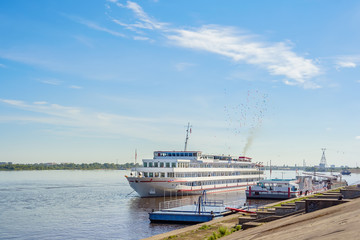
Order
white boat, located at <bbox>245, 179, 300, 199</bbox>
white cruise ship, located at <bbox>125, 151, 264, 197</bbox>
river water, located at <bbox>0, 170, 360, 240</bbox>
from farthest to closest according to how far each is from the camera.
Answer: white cruise ship, located at <bbox>125, 151, 264, 197</bbox> → white boat, located at <bbox>245, 179, 300, 199</bbox> → river water, located at <bbox>0, 170, 360, 240</bbox>

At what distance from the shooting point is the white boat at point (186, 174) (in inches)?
2473

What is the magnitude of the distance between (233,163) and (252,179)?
34.6 ft

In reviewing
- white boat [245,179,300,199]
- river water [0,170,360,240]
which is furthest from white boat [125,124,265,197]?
white boat [245,179,300,199]

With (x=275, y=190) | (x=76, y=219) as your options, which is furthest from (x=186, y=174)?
(x=76, y=219)

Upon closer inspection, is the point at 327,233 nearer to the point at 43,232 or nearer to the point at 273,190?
the point at 43,232

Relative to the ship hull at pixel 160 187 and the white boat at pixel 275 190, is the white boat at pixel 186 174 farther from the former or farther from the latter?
the white boat at pixel 275 190

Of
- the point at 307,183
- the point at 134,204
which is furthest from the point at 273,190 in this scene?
the point at 134,204

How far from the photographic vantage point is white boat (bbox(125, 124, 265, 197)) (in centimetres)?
6281

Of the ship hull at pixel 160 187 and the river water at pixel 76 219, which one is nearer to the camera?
the river water at pixel 76 219

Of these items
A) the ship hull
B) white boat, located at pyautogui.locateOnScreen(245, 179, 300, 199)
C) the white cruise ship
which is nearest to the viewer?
the ship hull

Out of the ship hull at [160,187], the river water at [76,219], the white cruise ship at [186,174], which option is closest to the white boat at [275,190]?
the white cruise ship at [186,174]

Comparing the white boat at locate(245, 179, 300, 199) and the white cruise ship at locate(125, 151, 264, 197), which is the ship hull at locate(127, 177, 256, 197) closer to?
the white cruise ship at locate(125, 151, 264, 197)

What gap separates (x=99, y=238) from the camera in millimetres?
31328

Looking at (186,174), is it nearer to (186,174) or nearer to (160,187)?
(186,174)
